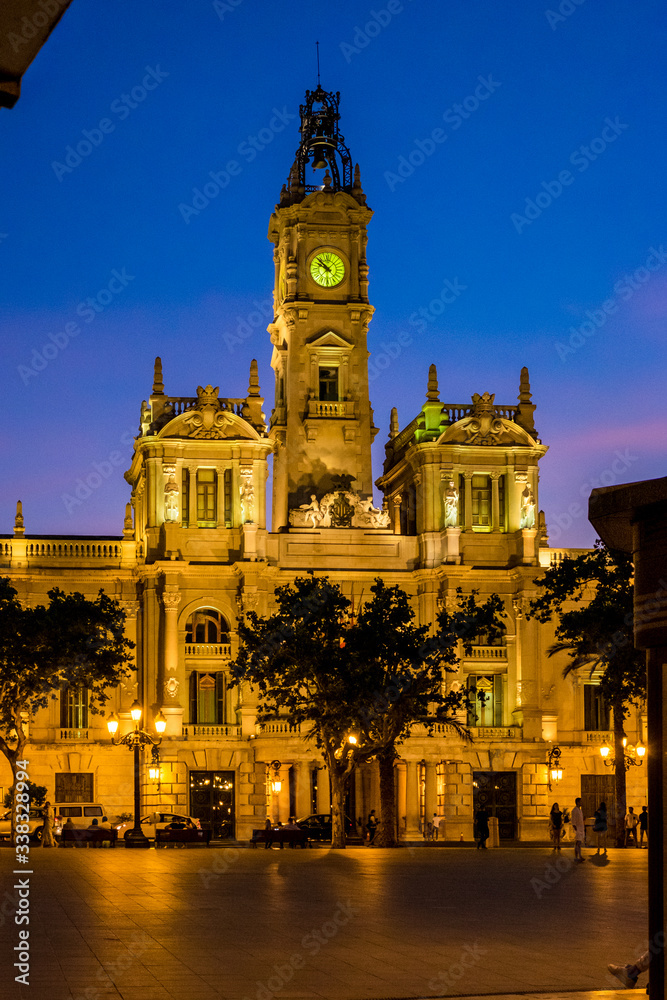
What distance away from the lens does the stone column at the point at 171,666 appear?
243 feet

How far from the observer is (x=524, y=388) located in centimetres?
8138

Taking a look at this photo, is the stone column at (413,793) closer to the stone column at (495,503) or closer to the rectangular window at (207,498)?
the stone column at (495,503)

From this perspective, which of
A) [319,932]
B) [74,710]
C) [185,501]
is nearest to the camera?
[319,932]

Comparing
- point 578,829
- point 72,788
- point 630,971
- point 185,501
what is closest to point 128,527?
point 185,501

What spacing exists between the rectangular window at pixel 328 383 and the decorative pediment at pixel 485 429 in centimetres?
702

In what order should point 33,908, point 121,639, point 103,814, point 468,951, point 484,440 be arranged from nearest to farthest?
point 468,951 → point 33,908 → point 121,639 → point 103,814 → point 484,440

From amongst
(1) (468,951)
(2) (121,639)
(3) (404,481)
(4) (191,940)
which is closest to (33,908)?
(4) (191,940)

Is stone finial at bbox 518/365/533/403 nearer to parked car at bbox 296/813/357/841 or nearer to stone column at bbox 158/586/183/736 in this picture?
stone column at bbox 158/586/183/736

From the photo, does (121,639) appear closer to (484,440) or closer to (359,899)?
(484,440)

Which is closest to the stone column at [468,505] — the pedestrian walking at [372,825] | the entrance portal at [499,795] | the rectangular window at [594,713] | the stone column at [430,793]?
the rectangular window at [594,713]

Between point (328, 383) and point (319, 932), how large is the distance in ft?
200

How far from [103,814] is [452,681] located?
17.7m

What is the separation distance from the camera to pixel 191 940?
21828 mm

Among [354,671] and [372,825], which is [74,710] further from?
[354,671]
